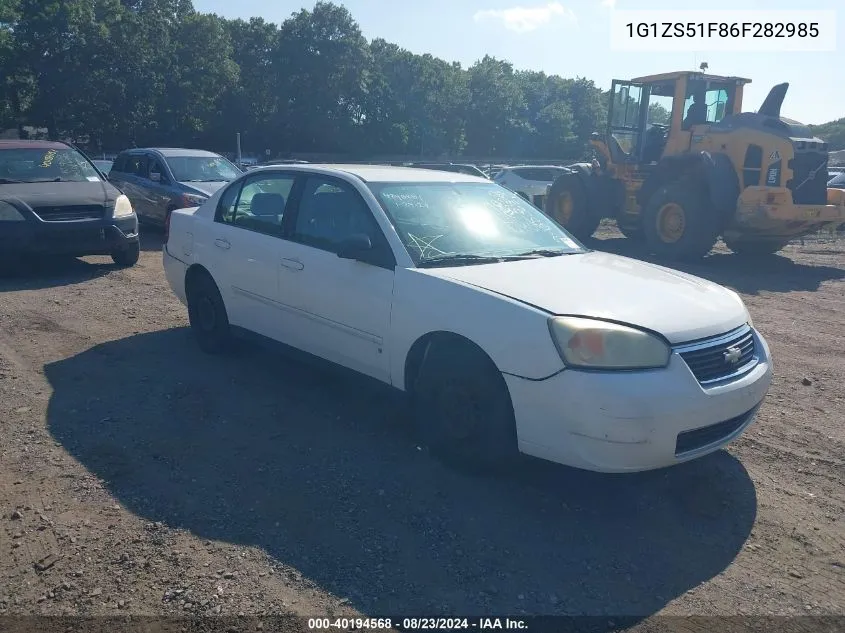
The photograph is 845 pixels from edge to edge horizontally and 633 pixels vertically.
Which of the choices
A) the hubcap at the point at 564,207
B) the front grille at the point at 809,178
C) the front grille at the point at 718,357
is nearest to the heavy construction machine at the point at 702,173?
the front grille at the point at 809,178

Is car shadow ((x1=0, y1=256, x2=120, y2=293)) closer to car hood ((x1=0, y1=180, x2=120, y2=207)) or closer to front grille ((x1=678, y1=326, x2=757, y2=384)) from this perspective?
car hood ((x1=0, y1=180, x2=120, y2=207))

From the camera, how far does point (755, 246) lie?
13.8 m

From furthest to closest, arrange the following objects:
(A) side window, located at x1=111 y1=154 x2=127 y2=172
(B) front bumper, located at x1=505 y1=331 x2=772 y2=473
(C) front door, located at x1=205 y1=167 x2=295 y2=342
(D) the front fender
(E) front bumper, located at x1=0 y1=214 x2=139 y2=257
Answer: (A) side window, located at x1=111 y1=154 x2=127 y2=172
(E) front bumper, located at x1=0 y1=214 x2=139 y2=257
(C) front door, located at x1=205 y1=167 x2=295 y2=342
(D) the front fender
(B) front bumper, located at x1=505 y1=331 x2=772 y2=473

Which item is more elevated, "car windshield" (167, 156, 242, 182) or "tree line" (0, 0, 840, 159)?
"tree line" (0, 0, 840, 159)

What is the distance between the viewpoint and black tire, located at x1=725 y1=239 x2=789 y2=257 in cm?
1345

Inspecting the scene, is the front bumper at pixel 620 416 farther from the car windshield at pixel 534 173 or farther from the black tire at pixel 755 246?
the car windshield at pixel 534 173

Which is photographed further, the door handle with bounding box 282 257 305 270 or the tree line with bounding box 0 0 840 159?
the tree line with bounding box 0 0 840 159

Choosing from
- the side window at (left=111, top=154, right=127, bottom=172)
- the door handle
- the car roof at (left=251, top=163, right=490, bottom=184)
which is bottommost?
the door handle

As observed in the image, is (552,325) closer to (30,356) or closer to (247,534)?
(247,534)

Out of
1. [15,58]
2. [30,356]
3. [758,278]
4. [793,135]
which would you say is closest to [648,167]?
[793,135]

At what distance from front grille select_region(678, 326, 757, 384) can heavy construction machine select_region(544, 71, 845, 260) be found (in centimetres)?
911

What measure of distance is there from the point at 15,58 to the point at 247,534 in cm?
3676

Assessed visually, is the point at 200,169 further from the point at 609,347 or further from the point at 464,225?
the point at 609,347

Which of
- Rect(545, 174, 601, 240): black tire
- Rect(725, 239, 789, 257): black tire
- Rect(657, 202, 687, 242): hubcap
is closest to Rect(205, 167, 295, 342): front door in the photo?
Rect(657, 202, 687, 242): hubcap
